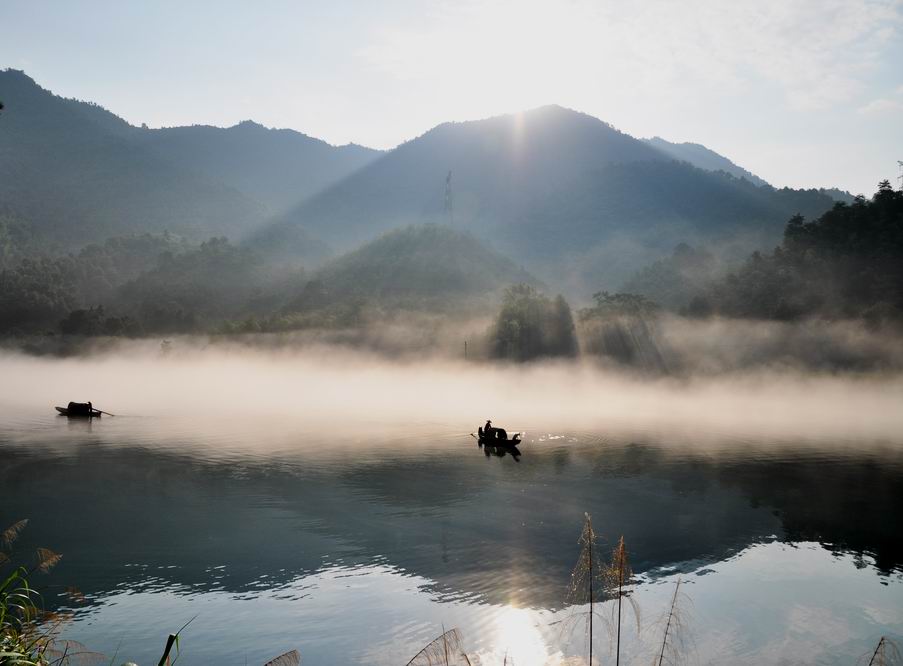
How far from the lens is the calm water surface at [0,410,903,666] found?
27.5 meters

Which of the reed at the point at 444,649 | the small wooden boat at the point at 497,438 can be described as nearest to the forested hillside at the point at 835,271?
the small wooden boat at the point at 497,438

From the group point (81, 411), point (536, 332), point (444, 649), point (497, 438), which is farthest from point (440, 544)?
point (536, 332)

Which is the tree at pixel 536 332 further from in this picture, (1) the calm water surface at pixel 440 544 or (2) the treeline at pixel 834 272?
(1) the calm water surface at pixel 440 544

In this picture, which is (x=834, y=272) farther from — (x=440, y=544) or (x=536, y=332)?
(x=440, y=544)

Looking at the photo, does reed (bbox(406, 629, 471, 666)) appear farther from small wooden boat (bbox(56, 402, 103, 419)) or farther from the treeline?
the treeline

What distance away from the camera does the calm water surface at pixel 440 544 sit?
27.5 meters

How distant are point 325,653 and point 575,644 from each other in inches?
385

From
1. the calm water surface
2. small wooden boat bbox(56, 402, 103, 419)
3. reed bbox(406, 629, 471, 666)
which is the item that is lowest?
the calm water surface

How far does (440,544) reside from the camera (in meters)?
40.6

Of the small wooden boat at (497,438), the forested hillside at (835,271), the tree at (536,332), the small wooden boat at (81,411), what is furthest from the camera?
the tree at (536,332)

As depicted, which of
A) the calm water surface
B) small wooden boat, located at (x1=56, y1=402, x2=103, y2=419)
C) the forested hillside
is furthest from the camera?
the forested hillside

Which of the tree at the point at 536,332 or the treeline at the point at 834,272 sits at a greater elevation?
the treeline at the point at 834,272

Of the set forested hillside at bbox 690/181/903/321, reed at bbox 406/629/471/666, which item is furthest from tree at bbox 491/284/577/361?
reed at bbox 406/629/471/666

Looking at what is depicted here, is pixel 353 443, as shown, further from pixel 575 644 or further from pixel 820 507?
pixel 575 644
